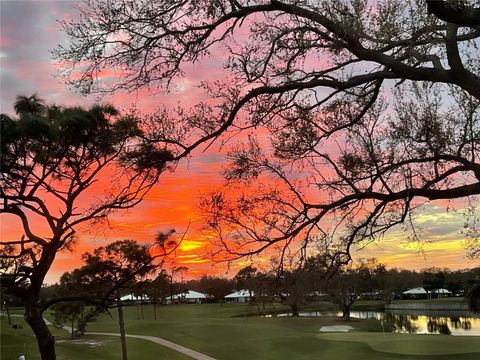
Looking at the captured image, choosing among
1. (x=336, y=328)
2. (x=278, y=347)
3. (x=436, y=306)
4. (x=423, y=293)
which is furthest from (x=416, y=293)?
(x=278, y=347)

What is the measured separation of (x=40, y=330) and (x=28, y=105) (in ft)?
17.7

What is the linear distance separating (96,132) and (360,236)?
7.33m

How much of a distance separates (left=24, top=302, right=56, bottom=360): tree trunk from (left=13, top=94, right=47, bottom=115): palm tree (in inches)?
184

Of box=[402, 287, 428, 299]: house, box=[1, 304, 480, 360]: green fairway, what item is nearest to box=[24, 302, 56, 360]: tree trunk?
box=[1, 304, 480, 360]: green fairway

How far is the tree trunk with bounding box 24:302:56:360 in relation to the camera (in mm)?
11883

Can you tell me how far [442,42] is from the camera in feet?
25.0

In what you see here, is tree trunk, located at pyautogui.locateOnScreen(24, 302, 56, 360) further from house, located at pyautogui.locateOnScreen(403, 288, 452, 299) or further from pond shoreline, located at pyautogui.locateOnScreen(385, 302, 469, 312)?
house, located at pyautogui.locateOnScreen(403, 288, 452, 299)

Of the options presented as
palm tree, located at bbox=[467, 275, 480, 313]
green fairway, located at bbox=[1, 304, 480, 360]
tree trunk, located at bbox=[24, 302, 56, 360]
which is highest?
tree trunk, located at bbox=[24, 302, 56, 360]

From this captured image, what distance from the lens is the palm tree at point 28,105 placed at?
13375 millimetres

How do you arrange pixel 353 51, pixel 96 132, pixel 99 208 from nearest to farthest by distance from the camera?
pixel 353 51 < pixel 99 208 < pixel 96 132

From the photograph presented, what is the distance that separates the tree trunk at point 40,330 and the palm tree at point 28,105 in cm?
466

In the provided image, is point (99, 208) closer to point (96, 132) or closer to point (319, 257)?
point (96, 132)

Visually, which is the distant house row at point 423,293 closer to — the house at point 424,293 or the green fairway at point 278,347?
the house at point 424,293

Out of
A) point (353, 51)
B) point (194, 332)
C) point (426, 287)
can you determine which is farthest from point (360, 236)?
point (426, 287)
